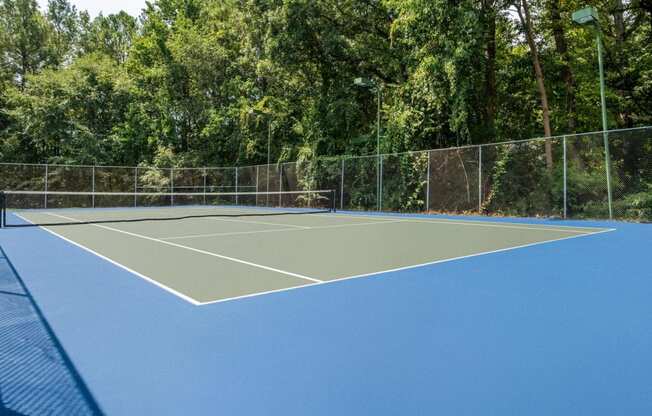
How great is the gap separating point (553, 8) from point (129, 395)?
20280mm

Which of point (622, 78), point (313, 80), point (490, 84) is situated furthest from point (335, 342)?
point (313, 80)

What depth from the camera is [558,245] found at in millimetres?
7602

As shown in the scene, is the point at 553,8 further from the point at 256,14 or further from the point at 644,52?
the point at 256,14

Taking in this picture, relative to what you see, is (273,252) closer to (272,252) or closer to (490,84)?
(272,252)

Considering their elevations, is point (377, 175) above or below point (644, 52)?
below

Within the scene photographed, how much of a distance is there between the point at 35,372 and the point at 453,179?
15328 mm

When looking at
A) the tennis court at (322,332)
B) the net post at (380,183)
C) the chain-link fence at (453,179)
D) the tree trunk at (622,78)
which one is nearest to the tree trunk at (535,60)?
the chain-link fence at (453,179)

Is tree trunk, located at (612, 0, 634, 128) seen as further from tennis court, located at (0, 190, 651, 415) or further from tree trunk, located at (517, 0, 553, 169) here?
tennis court, located at (0, 190, 651, 415)

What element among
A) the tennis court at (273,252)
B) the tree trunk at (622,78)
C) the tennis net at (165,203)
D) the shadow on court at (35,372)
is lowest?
the shadow on court at (35,372)

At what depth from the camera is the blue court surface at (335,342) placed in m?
2.10

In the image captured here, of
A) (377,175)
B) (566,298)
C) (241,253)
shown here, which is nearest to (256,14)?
(377,175)

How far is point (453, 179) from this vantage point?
16.3m

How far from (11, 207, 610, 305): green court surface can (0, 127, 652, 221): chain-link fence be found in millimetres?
2662

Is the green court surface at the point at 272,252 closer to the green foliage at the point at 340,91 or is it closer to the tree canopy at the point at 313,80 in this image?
the green foliage at the point at 340,91
